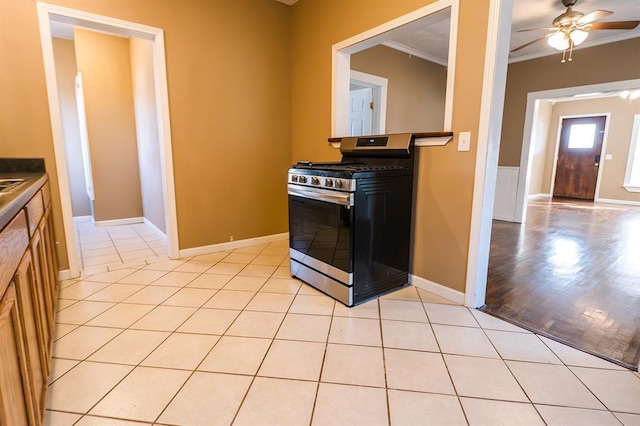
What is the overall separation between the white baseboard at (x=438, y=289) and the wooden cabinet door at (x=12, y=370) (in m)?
2.32

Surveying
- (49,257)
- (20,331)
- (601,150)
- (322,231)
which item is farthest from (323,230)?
(601,150)

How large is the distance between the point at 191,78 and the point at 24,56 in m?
1.21

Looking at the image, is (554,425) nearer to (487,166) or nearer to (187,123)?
(487,166)

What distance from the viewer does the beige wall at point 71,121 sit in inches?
186

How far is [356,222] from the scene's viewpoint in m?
2.14

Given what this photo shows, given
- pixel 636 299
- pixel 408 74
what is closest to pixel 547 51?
pixel 408 74

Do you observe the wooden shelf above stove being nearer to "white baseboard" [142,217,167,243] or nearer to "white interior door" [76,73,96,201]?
"white baseboard" [142,217,167,243]

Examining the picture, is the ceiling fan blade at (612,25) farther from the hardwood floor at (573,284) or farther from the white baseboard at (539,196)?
the white baseboard at (539,196)

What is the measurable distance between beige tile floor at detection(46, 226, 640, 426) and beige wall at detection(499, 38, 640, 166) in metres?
4.25

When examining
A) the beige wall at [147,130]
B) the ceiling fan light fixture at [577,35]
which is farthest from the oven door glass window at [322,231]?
the ceiling fan light fixture at [577,35]

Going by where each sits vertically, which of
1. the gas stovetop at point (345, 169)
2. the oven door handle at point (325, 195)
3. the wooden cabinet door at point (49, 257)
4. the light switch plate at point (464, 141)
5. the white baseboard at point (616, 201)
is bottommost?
the white baseboard at point (616, 201)

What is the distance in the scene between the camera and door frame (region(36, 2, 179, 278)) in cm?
239

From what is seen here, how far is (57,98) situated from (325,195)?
7.48 ft

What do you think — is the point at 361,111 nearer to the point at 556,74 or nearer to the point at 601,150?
the point at 556,74
